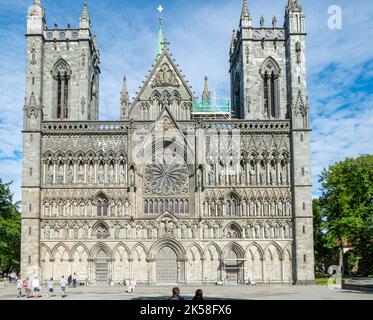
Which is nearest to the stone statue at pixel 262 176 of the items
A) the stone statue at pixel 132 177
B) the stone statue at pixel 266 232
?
the stone statue at pixel 266 232

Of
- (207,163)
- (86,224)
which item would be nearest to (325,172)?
(207,163)

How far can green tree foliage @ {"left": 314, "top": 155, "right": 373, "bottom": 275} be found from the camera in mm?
49812

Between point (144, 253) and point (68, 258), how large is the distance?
6.65 metres

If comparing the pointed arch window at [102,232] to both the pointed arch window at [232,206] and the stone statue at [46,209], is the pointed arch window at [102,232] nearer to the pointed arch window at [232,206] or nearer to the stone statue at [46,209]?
the stone statue at [46,209]

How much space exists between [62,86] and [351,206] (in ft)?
99.3

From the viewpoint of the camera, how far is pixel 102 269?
4838 centimetres

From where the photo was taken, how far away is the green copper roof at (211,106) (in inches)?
2229

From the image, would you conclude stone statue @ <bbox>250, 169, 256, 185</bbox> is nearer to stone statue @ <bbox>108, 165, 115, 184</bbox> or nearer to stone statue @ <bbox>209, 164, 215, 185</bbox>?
stone statue @ <bbox>209, 164, 215, 185</bbox>

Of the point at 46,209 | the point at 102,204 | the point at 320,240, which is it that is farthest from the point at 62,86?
the point at 320,240

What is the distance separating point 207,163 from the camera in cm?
5038

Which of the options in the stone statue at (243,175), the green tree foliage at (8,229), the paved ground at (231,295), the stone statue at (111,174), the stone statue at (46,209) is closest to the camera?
the paved ground at (231,295)

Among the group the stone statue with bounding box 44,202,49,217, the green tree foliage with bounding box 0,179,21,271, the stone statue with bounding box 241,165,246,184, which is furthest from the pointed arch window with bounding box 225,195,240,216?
the green tree foliage with bounding box 0,179,21,271

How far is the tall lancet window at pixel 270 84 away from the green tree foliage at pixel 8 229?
2862 cm

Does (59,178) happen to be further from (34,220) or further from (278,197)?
(278,197)
